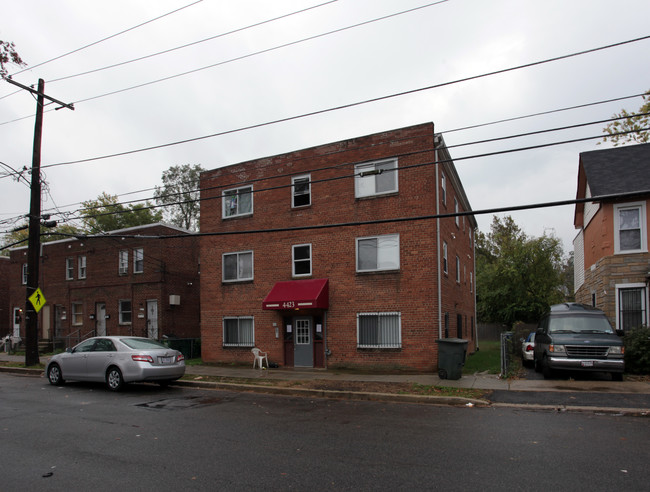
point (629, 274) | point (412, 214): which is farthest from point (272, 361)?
point (629, 274)

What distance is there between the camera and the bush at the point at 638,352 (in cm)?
1354

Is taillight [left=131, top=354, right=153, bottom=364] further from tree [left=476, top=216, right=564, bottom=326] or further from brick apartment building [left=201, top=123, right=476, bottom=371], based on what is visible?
tree [left=476, top=216, right=564, bottom=326]

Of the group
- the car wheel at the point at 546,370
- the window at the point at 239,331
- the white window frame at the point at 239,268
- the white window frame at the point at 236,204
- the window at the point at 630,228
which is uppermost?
the white window frame at the point at 236,204

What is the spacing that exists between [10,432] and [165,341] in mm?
13473

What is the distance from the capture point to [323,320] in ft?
56.1

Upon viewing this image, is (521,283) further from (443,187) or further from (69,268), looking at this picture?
(69,268)

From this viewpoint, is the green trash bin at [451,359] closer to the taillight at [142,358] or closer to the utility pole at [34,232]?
the taillight at [142,358]

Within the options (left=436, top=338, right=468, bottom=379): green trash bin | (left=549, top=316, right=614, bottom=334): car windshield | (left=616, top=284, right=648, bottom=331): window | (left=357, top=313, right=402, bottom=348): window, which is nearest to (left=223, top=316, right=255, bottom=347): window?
(left=357, top=313, right=402, bottom=348): window

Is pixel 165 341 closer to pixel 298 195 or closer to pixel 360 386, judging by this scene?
pixel 298 195

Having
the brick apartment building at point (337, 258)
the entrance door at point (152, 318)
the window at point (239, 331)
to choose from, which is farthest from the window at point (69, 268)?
the window at point (239, 331)

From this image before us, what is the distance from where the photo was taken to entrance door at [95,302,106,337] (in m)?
25.8

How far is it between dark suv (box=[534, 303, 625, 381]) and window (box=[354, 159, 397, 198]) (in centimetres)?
663

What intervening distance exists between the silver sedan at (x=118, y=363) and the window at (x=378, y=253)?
6919 millimetres

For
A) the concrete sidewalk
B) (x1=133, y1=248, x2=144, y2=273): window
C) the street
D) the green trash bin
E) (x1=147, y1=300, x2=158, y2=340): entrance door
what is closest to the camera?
the street
